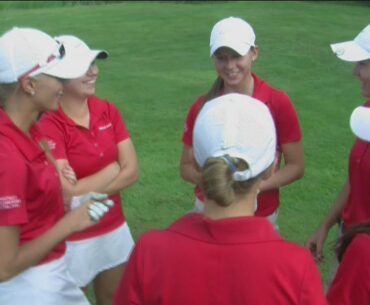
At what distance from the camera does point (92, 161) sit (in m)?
4.05

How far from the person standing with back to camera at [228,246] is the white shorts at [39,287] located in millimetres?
941

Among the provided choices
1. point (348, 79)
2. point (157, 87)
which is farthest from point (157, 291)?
point (348, 79)

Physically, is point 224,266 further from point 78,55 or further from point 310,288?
point 78,55

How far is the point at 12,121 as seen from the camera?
3.01 metres

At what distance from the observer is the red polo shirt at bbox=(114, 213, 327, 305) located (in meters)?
2.12

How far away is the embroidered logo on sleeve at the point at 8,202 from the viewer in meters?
2.79

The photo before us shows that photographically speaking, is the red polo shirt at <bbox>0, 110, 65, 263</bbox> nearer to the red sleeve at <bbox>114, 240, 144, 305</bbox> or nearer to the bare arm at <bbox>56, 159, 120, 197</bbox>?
the bare arm at <bbox>56, 159, 120, 197</bbox>

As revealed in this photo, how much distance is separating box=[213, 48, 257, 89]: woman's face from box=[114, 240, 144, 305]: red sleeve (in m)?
2.00

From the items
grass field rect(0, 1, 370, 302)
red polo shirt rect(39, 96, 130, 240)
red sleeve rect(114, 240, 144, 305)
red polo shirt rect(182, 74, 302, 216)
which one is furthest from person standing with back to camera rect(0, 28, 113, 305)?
grass field rect(0, 1, 370, 302)

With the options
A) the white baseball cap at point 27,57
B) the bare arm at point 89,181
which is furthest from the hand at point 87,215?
the bare arm at point 89,181

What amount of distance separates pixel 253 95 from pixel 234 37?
352mm

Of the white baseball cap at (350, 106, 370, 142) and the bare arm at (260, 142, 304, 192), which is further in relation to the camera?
the bare arm at (260, 142, 304, 192)

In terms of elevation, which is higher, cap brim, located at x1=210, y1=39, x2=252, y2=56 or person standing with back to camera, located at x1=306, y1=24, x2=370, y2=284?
cap brim, located at x1=210, y1=39, x2=252, y2=56

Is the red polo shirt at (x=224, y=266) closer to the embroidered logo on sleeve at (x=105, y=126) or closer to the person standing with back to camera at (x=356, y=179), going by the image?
the person standing with back to camera at (x=356, y=179)
